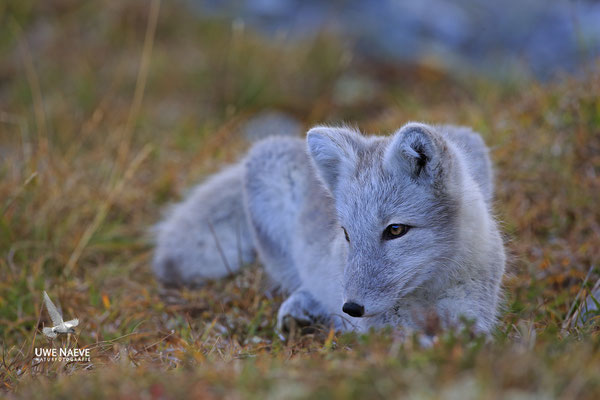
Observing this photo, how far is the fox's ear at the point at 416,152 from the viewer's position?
113 inches

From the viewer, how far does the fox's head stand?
2.92 metres

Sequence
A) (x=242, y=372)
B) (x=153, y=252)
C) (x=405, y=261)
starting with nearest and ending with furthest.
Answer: (x=242, y=372) → (x=405, y=261) → (x=153, y=252)

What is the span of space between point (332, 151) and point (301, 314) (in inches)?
45.0

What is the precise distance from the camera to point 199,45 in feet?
30.9

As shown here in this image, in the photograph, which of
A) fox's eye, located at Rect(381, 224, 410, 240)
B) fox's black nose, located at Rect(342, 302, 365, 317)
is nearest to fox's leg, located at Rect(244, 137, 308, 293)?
fox's eye, located at Rect(381, 224, 410, 240)

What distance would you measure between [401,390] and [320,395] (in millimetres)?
246

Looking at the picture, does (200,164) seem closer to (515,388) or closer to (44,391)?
(44,391)

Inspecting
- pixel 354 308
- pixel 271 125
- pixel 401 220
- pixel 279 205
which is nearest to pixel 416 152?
pixel 401 220

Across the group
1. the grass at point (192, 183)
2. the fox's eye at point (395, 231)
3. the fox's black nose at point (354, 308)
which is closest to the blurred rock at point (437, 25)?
the grass at point (192, 183)

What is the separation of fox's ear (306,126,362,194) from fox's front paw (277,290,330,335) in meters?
0.85

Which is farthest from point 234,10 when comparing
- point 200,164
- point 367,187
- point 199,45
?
point 367,187

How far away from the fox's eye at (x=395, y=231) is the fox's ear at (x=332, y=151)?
0.47 m

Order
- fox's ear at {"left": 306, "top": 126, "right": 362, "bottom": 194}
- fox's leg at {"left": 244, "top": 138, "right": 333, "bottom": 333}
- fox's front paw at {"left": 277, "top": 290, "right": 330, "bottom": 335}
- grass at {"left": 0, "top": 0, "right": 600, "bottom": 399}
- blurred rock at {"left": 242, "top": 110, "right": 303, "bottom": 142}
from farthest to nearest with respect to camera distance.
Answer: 1. blurred rock at {"left": 242, "top": 110, "right": 303, "bottom": 142}
2. fox's leg at {"left": 244, "top": 138, "right": 333, "bottom": 333}
3. fox's front paw at {"left": 277, "top": 290, "right": 330, "bottom": 335}
4. fox's ear at {"left": 306, "top": 126, "right": 362, "bottom": 194}
5. grass at {"left": 0, "top": 0, "right": 600, "bottom": 399}

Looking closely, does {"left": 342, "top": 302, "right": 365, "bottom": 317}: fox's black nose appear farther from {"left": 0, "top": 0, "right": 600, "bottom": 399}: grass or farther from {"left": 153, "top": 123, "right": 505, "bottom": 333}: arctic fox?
{"left": 0, "top": 0, "right": 600, "bottom": 399}: grass
